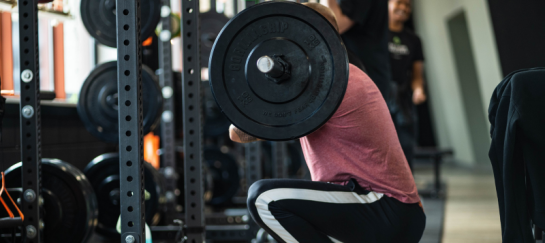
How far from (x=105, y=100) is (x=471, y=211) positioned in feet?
9.13

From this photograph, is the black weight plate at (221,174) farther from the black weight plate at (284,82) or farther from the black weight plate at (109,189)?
the black weight plate at (284,82)

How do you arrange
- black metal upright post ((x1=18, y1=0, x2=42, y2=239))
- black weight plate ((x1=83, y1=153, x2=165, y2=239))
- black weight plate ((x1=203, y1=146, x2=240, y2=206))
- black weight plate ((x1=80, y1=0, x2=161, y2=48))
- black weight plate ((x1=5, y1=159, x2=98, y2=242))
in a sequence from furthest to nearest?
black weight plate ((x1=203, y1=146, x2=240, y2=206)) < black weight plate ((x1=83, y1=153, x2=165, y2=239)) < black weight plate ((x1=80, y1=0, x2=161, y2=48)) < black weight plate ((x1=5, y1=159, x2=98, y2=242)) < black metal upright post ((x1=18, y1=0, x2=42, y2=239))

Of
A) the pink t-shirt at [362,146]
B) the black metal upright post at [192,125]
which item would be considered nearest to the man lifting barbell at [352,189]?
the pink t-shirt at [362,146]

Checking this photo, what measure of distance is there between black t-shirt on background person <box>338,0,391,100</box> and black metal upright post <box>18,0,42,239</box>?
3.90 feet

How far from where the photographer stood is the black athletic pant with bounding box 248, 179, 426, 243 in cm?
134

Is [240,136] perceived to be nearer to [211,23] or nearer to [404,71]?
[211,23]

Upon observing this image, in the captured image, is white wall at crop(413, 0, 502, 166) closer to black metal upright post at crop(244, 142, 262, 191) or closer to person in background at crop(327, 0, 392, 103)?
black metal upright post at crop(244, 142, 262, 191)

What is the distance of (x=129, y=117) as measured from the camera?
1391 mm


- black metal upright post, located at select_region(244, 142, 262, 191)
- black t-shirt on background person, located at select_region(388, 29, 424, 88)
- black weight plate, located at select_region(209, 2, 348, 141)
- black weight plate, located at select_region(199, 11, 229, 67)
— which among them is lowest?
black metal upright post, located at select_region(244, 142, 262, 191)

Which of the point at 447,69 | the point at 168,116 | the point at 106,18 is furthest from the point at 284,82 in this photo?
the point at 447,69

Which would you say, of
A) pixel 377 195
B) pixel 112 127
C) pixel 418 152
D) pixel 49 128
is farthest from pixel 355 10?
pixel 418 152

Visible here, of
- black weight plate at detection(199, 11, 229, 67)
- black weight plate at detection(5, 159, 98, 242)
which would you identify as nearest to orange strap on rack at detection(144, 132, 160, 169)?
black weight plate at detection(199, 11, 229, 67)

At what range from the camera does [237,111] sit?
1.18 m

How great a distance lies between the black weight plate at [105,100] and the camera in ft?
7.73
